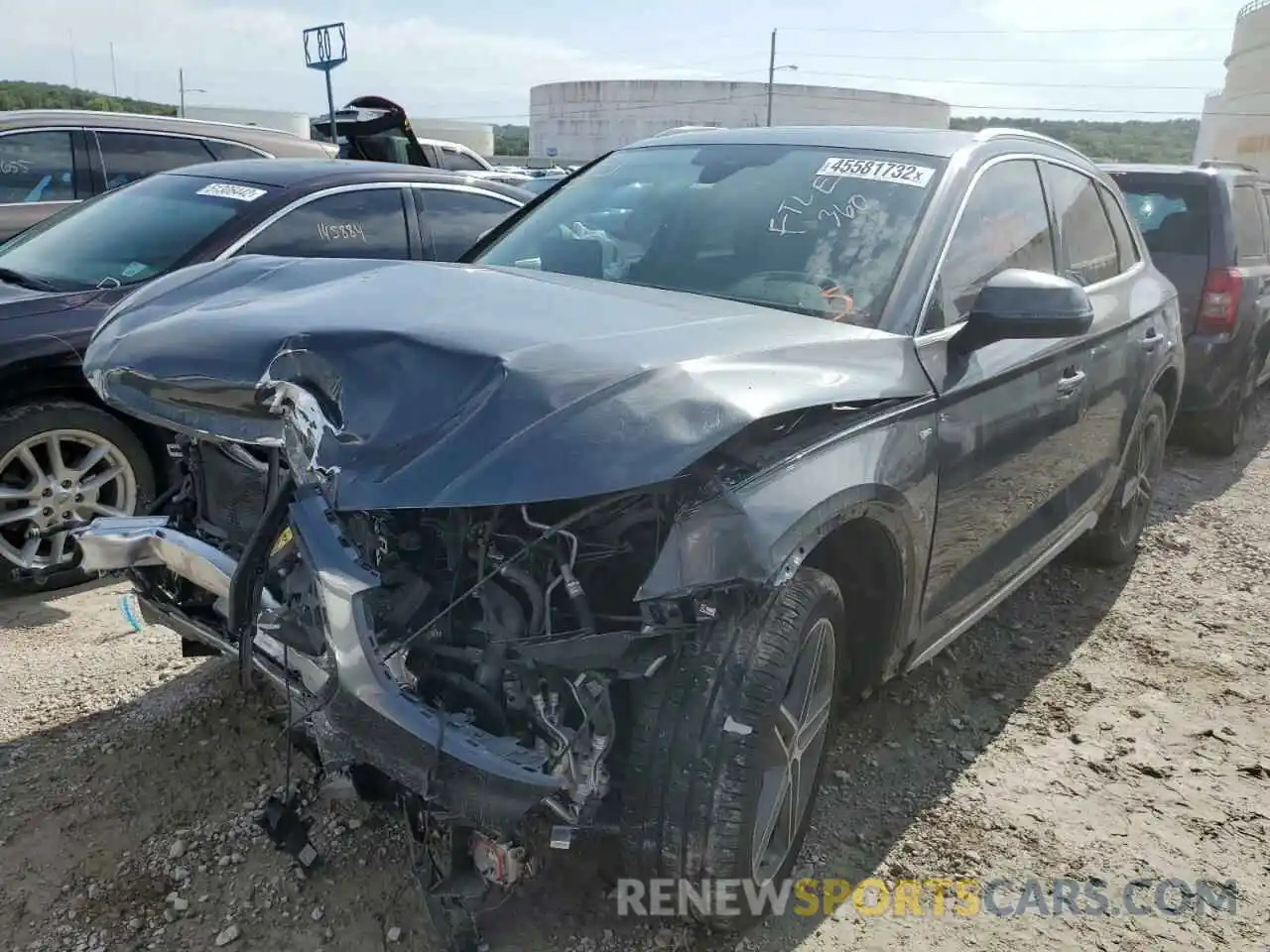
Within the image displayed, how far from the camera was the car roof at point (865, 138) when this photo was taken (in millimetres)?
3270

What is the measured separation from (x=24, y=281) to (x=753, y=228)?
3302 millimetres

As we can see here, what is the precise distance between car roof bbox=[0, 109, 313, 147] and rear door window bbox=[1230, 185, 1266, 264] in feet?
21.3

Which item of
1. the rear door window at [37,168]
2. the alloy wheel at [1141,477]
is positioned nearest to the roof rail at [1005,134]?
the alloy wheel at [1141,477]

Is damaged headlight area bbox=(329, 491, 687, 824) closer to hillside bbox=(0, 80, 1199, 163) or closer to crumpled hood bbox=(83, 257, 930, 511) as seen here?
crumpled hood bbox=(83, 257, 930, 511)

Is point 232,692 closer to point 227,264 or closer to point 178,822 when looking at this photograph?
point 178,822

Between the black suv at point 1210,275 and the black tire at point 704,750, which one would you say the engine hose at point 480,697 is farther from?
the black suv at point 1210,275

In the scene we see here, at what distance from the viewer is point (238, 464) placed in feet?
8.91

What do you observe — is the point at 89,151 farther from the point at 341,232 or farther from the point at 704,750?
the point at 704,750

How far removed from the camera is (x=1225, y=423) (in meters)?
7.11

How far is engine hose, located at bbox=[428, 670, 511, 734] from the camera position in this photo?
6.75 ft

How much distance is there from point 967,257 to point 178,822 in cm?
276

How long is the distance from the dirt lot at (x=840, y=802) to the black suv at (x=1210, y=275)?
9.46ft

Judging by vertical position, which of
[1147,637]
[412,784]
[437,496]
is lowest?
[1147,637]

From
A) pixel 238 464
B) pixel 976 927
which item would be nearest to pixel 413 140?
pixel 238 464
